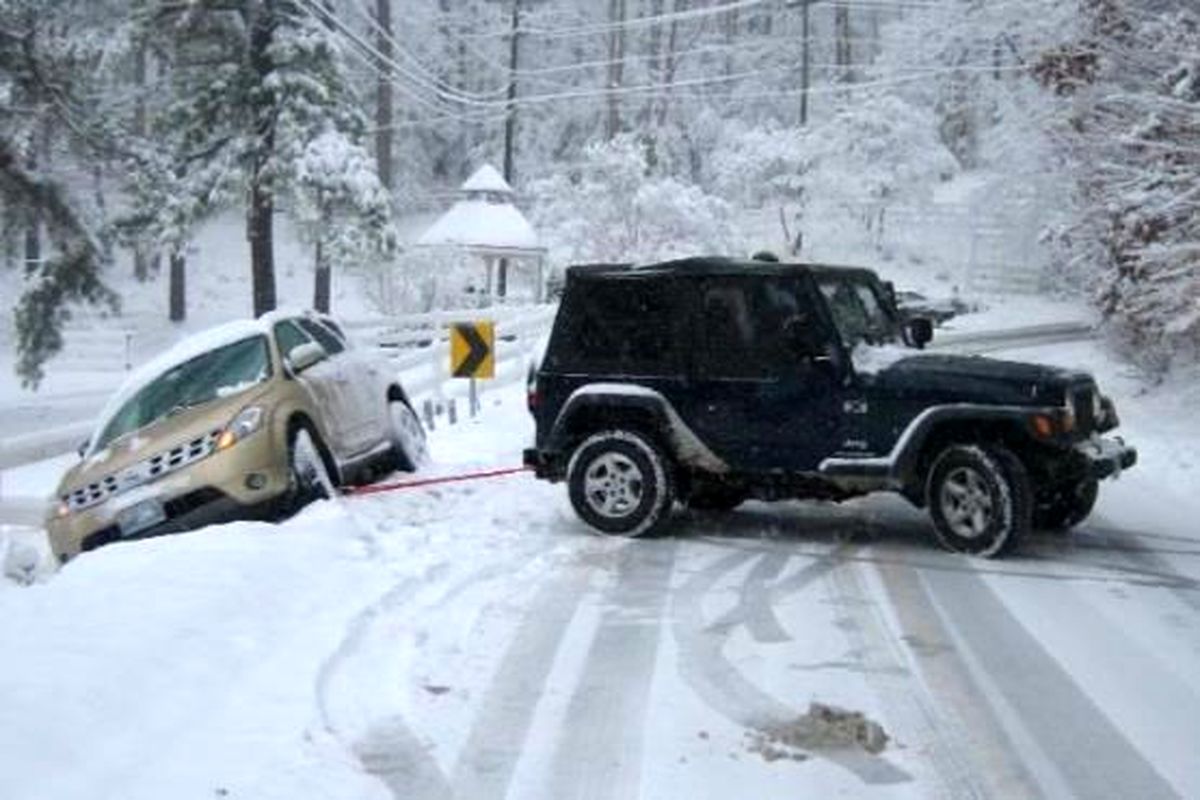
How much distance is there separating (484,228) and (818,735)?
34.9 metres

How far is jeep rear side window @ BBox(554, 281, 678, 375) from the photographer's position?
1019 centimetres

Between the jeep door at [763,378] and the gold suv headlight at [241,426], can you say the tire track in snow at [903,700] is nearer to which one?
Answer: the jeep door at [763,378]

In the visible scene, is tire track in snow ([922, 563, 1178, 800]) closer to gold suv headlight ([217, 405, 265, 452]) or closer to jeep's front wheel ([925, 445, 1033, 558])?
jeep's front wheel ([925, 445, 1033, 558])

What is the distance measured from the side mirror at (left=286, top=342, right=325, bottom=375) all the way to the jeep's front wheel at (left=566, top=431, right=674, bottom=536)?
7.74 ft

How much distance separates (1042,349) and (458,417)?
15.8 metres

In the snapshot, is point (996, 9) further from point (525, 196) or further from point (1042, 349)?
point (525, 196)

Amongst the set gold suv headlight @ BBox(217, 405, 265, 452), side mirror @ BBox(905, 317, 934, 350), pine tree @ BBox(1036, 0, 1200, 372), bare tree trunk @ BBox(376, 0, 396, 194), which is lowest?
gold suv headlight @ BBox(217, 405, 265, 452)

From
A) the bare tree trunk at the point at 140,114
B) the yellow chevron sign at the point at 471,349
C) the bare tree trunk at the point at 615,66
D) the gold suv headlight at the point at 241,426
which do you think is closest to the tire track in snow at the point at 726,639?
the gold suv headlight at the point at 241,426

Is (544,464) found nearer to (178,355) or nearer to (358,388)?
(358,388)

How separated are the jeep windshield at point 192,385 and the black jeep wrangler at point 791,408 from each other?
7.38 feet

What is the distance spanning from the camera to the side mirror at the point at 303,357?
11.1 m

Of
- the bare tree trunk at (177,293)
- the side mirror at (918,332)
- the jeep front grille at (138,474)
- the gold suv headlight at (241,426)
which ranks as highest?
the side mirror at (918,332)

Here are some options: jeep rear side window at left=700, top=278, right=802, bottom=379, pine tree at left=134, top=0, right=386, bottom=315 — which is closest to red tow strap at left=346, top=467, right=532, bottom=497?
jeep rear side window at left=700, top=278, right=802, bottom=379

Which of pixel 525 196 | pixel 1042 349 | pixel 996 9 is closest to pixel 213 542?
pixel 1042 349
